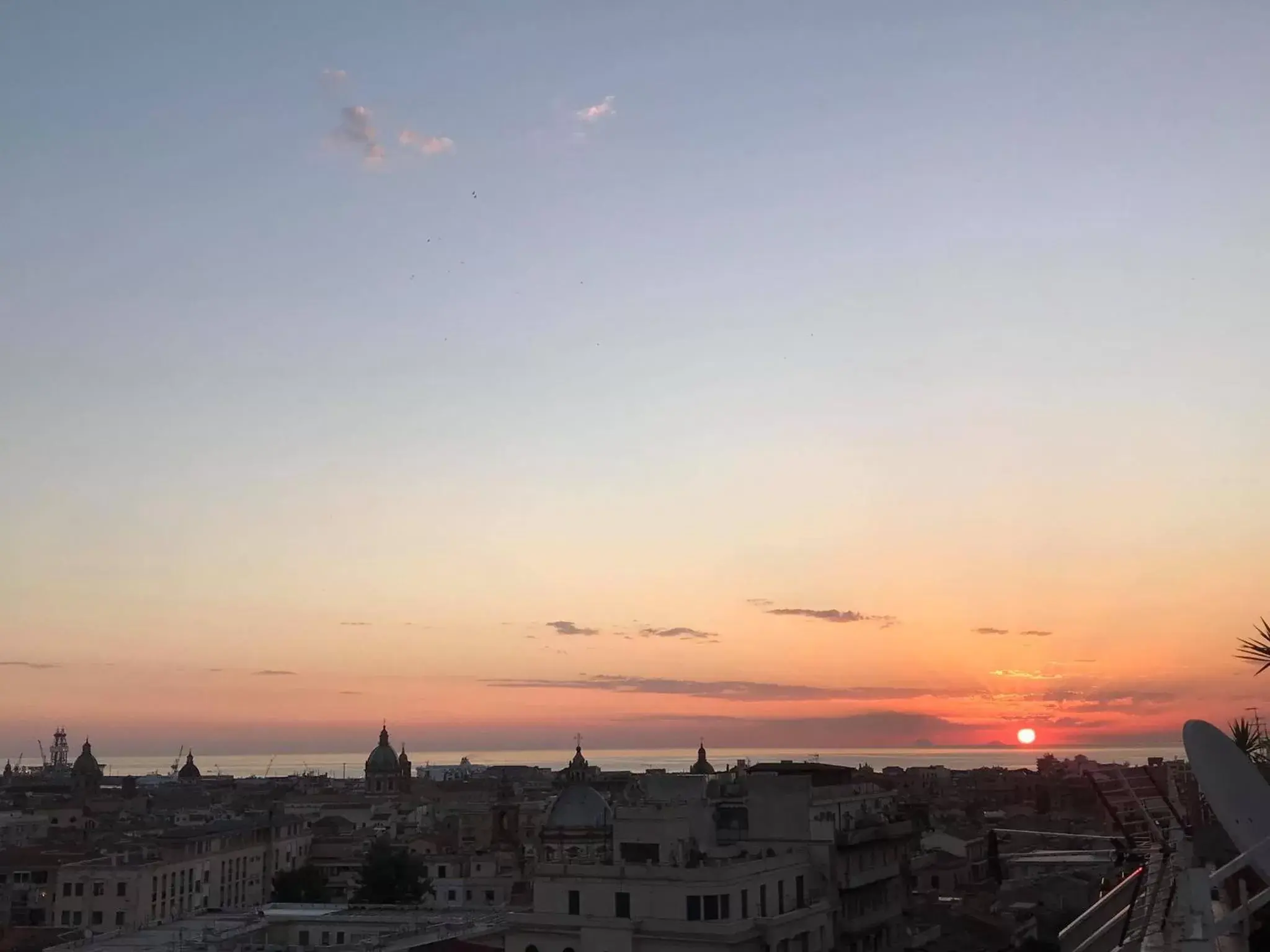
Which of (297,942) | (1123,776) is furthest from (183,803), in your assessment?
(1123,776)

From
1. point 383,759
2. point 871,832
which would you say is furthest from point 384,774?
point 871,832

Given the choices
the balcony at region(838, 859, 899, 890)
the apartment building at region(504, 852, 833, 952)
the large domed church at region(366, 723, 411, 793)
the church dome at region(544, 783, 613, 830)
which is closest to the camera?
the apartment building at region(504, 852, 833, 952)

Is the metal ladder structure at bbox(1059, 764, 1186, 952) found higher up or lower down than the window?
higher up

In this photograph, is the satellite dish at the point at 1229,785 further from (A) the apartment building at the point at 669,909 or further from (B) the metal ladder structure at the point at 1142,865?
(A) the apartment building at the point at 669,909

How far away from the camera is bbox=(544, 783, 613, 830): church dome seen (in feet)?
253

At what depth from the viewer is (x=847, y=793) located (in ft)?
184

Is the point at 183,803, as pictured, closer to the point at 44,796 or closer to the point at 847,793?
the point at 44,796

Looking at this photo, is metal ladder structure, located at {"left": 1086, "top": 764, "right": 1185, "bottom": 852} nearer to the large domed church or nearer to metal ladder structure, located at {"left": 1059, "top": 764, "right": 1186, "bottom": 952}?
metal ladder structure, located at {"left": 1059, "top": 764, "right": 1186, "bottom": 952}

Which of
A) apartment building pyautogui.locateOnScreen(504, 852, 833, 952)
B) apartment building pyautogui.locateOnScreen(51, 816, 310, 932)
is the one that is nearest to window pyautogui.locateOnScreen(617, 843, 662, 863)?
apartment building pyautogui.locateOnScreen(504, 852, 833, 952)

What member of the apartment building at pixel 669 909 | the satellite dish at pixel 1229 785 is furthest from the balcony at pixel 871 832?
the satellite dish at pixel 1229 785

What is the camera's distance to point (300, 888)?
3250 inches

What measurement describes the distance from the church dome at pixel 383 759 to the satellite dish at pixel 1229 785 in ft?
615

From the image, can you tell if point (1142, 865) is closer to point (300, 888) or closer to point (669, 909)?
point (669, 909)

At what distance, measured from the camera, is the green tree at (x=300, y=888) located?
267 feet
